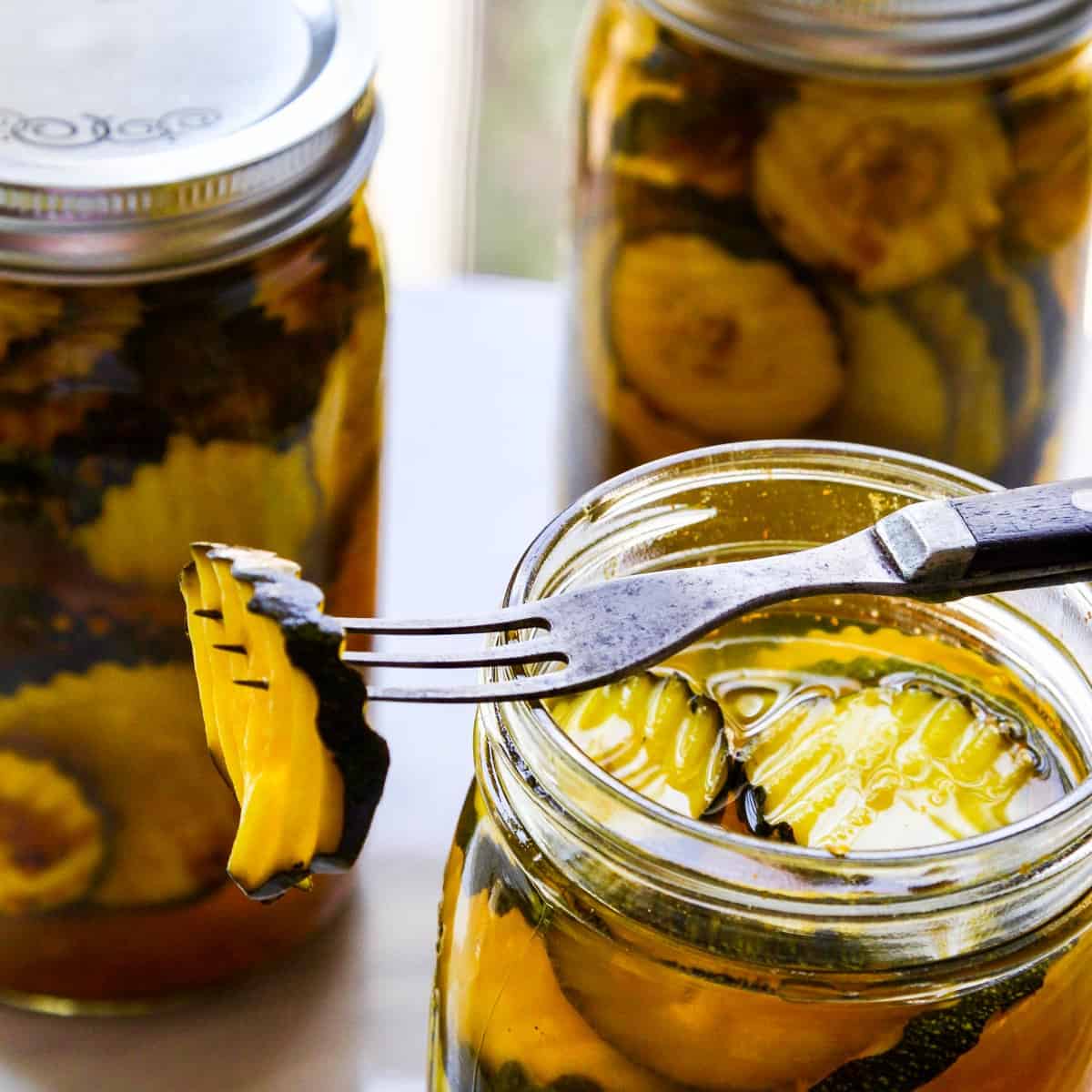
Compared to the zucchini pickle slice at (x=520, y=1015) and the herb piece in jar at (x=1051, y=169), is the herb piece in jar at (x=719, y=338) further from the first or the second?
the zucchini pickle slice at (x=520, y=1015)

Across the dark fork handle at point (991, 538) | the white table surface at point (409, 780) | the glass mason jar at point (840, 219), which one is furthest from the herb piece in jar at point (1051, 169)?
the dark fork handle at point (991, 538)

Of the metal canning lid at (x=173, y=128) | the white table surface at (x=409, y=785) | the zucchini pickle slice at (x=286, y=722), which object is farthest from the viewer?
the white table surface at (x=409, y=785)

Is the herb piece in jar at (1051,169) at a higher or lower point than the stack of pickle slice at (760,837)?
higher

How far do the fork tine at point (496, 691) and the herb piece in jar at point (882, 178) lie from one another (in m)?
0.33

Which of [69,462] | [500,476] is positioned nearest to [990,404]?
[500,476]

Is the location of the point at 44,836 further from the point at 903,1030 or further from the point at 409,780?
the point at 903,1030

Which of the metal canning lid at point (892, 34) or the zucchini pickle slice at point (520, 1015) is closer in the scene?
the zucchini pickle slice at point (520, 1015)

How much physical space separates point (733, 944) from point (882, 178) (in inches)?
13.7

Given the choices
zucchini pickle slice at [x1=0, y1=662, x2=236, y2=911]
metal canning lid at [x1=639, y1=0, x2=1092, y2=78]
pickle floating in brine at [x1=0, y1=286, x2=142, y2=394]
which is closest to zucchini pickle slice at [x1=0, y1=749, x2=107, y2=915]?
zucchini pickle slice at [x1=0, y1=662, x2=236, y2=911]

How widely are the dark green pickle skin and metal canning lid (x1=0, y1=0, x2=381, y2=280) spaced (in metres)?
0.19

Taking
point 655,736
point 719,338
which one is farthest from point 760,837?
point 719,338

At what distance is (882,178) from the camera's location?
0.65 meters

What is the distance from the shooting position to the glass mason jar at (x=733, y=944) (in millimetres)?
379

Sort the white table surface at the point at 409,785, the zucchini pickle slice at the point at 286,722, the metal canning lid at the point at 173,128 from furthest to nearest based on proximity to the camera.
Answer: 1. the white table surface at the point at 409,785
2. the metal canning lid at the point at 173,128
3. the zucchini pickle slice at the point at 286,722
